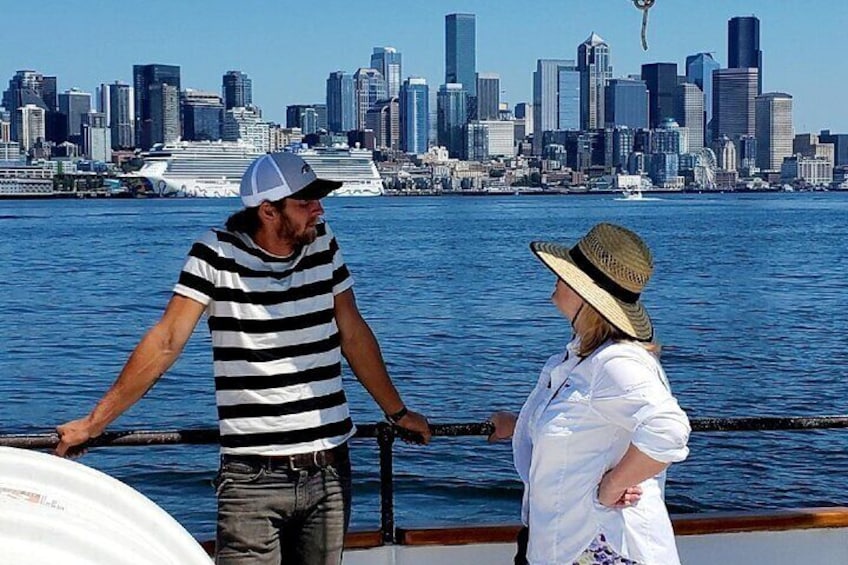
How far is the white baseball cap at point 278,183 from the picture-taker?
2760 millimetres

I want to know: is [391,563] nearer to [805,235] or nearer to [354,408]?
Result: [354,408]

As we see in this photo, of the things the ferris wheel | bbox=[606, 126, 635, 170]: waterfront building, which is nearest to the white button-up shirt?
bbox=[606, 126, 635, 170]: waterfront building

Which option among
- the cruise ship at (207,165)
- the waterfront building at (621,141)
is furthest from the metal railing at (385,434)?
the waterfront building at (621,141)

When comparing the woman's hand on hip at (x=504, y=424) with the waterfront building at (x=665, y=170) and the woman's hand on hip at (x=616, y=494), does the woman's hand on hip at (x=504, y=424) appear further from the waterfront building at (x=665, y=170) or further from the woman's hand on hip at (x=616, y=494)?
the waterfront building at (x=665, y=170)

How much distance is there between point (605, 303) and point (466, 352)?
67.0ft

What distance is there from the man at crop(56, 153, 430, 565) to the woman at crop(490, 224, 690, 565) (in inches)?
20.3

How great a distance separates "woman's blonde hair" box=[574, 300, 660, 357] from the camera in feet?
7.95

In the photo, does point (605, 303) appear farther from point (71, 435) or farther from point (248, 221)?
point (71, 435)

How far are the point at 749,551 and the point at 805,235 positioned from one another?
Result: 6688cm

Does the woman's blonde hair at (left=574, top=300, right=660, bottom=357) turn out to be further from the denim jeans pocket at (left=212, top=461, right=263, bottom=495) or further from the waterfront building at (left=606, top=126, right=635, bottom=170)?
the waterfront building at (left=606, top=126, right=635, bottom=170)

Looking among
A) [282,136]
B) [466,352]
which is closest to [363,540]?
[466,352]

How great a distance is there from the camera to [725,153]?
500 feet

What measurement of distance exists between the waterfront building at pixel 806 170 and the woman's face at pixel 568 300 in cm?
17010

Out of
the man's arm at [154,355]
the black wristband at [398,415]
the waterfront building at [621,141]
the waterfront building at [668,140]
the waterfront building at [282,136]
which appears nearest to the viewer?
the man's arm at [154,355]
